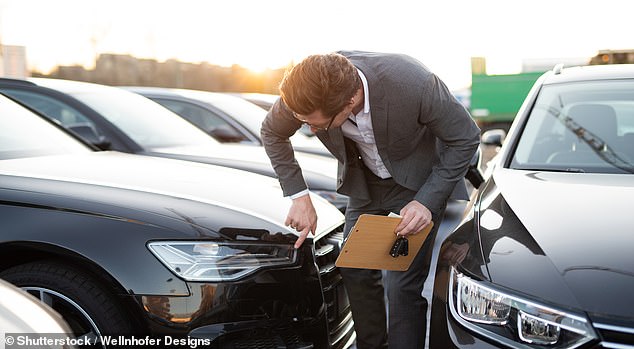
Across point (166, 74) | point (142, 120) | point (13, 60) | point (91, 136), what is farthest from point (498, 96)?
point (166, 74)

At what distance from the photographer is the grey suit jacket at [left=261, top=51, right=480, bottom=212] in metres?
2.55

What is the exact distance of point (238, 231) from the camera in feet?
8.31

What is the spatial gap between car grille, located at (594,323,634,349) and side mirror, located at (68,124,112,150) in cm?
359

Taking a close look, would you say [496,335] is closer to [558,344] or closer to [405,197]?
[558,344]

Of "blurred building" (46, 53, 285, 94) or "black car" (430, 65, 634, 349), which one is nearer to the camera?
"black car" (430, 65, 634, 349)

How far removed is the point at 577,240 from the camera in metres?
2.06

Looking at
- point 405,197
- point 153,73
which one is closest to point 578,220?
point 405,197

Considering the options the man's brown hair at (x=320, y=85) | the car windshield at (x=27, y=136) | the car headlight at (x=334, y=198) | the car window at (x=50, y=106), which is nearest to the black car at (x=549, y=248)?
the man's brown hair at (x=320, y=85)

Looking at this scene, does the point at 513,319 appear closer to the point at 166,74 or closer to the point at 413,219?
the point at 413,219

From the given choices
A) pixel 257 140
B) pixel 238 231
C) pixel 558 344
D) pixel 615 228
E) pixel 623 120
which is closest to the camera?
pixel 558 344

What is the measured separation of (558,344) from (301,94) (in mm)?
1105

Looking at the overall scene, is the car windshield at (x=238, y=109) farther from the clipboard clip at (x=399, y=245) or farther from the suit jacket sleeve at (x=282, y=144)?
the clipboard clip at (x=399, y=245)

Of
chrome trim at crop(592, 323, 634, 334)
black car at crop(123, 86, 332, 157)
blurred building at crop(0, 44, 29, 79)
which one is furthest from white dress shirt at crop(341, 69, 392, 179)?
blurred building at crop(0, 44, 29, 79)

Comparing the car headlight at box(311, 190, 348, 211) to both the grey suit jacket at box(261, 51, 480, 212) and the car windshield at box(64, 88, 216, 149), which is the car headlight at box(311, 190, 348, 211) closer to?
the car windshield at box(64, 88, 216, 149)
